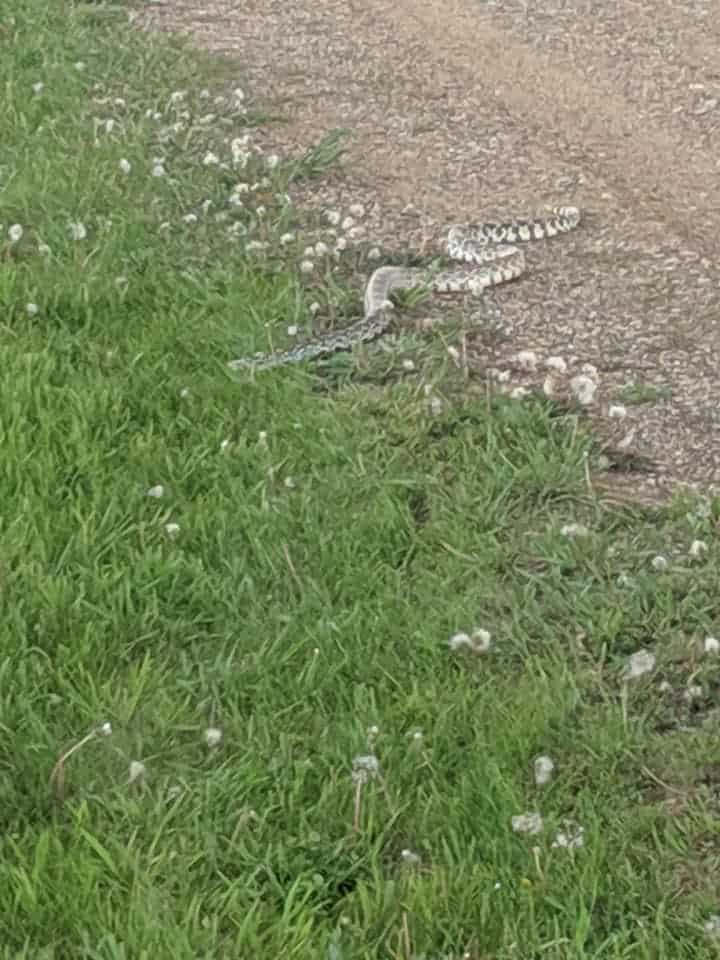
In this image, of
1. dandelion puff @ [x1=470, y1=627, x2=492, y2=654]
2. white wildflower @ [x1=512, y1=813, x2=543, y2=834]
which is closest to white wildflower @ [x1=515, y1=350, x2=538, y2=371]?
dandelion puff @ [x1=470, y1=627, x2=492, y2=654]

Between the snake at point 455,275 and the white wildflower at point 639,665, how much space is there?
7.60ft

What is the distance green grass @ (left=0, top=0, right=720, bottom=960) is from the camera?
4.21 m

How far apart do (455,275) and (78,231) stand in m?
1.76

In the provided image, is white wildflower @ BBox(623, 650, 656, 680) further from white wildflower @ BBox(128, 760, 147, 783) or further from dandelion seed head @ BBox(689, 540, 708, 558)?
white wildflower @ BBox(128, 760, 147, 783)

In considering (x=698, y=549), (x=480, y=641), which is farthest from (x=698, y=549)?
(x=480, y=641)

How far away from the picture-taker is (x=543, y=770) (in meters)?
4.61

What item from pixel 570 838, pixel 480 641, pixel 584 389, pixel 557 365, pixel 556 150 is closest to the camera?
pixel 570 838

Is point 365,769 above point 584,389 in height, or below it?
below

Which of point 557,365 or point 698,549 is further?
point 557,365

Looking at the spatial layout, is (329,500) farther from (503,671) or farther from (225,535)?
(503,671)

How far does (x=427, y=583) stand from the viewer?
18.0 feet

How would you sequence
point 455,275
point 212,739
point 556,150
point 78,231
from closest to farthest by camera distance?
point 212,739, point 455,275, point 78,231, point 556,150

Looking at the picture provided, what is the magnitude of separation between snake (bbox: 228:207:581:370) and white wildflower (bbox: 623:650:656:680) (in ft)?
7.60

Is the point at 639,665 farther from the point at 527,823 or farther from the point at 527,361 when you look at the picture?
the point at 527,361
